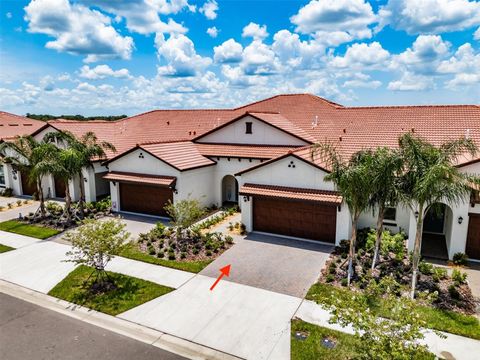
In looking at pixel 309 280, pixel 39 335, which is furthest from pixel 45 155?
pixel 309 280

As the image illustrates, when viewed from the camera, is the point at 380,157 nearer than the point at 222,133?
Yes

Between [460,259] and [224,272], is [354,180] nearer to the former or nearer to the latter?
[224,272]

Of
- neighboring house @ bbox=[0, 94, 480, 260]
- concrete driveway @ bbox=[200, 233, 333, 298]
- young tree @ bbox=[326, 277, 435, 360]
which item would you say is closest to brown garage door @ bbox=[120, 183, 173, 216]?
neighboring house @ bbox=[0, 94, 480, 260]

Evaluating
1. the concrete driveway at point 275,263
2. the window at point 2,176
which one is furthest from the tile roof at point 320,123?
the concrete driveway at point 275,263

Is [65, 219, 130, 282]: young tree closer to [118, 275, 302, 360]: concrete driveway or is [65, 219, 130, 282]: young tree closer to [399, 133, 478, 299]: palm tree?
[118, 275, 302, 360]: concrete driveway

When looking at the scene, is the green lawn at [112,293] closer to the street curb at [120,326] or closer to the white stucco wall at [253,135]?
the street curb at [120,326]

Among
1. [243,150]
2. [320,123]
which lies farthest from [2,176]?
[320,123]

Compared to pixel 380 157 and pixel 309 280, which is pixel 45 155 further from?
pixel 380 157
